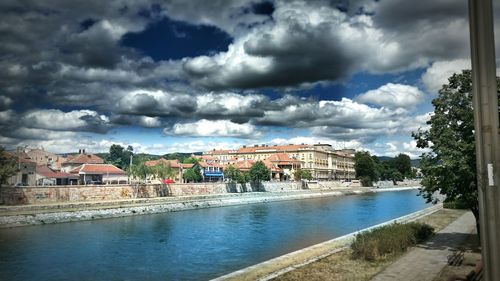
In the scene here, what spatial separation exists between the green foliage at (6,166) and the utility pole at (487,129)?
39.4 meters

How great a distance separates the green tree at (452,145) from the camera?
12820 mm

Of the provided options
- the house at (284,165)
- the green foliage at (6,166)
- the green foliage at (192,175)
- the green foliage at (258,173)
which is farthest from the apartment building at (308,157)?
the green foliage at (6,166)

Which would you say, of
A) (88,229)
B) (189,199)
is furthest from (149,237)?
(189,199)

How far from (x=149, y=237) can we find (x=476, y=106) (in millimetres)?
26753

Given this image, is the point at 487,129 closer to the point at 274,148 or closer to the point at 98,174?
the point at 98,174

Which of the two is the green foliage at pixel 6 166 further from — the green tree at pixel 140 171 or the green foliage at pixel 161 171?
the green foliage at pixel 161 171

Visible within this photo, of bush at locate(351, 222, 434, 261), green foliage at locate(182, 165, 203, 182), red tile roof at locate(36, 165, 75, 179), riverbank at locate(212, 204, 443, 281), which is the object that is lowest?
riverbank at locate(212, 204, 443, 281)

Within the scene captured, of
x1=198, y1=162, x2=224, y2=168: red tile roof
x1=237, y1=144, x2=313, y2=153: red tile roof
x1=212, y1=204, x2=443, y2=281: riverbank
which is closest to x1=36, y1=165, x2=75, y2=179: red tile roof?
x1=198, y1=162, x2=224, y2=168: red tile roof

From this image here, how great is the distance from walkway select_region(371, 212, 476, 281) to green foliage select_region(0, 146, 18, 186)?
35.3 m

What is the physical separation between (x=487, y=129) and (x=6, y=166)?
39676 millimetres

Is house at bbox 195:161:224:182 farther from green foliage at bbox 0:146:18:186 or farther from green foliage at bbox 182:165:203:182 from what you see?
green foliage at bbox 0:146:18:186

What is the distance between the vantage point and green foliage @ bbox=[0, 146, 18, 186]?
34188 millimetres

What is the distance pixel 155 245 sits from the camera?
80.3ft

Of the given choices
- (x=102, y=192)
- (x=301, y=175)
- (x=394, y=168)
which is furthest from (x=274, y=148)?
(x=102, y=192)
